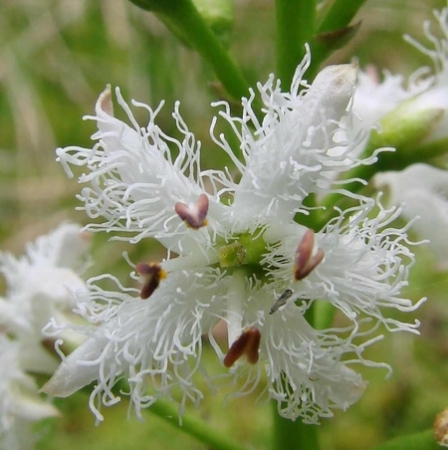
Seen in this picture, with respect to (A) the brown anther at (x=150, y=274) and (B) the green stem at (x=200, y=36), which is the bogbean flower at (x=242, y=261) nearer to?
(A) the brown anther at (x=150, y=274)

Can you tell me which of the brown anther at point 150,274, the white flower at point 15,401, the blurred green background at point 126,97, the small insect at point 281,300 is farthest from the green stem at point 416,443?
the blurred green background at point 126,97

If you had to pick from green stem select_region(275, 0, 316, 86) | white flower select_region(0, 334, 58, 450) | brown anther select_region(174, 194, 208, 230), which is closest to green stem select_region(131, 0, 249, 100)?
green stem select_region(275, 0, 316, 86)

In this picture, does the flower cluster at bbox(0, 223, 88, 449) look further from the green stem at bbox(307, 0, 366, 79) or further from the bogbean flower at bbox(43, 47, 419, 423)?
the green stem at bbox(307, 0, 366, 79)

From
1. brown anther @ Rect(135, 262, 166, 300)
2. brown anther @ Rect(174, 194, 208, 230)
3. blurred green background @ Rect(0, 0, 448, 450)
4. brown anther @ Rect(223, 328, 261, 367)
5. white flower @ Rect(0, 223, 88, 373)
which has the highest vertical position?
brown anther @ Rect(174, 194, 208, 230)

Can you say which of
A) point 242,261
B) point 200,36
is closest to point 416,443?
point 242,261

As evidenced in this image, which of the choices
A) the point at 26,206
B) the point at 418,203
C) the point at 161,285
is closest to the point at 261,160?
the point at 161,285

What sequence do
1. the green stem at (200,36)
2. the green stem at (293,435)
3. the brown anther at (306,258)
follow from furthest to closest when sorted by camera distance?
the green stem at (293,435)
the green stem at (200,36)
the brown anther at (306,258)

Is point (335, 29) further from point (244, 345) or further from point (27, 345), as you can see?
point (27, 345)
